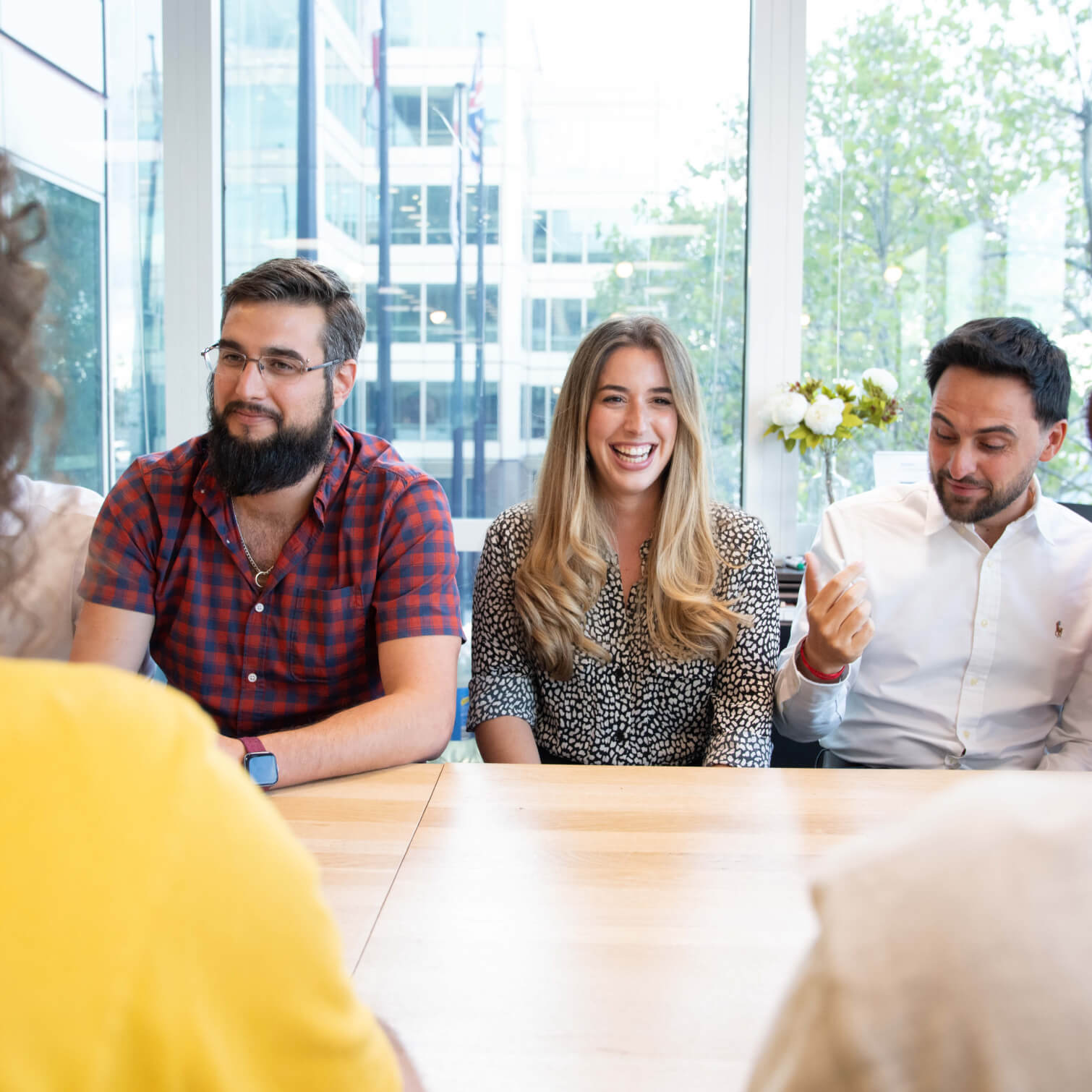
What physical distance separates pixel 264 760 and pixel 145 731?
95 centimetres

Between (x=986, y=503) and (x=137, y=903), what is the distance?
1.89 meters

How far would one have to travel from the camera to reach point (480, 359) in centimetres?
330

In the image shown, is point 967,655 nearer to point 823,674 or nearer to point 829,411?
point 823,674

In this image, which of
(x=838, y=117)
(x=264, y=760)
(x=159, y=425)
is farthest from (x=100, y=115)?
(x=264, y=760)

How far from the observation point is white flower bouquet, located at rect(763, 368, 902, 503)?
2955mm

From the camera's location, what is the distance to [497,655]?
1992mm

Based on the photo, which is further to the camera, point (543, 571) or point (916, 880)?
point (543, 571)

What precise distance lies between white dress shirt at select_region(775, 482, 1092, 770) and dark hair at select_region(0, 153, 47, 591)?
5.13ft

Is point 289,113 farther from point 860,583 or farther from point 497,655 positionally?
point 860,583

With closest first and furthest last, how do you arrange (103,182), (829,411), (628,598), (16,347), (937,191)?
(16,347) < (628,598) < (829,411) < (937,191) < (103,182)

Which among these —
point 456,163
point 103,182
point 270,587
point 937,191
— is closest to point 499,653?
point 270,587

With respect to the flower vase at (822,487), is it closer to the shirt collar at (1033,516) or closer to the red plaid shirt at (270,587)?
the shirt collar at (1033,516)

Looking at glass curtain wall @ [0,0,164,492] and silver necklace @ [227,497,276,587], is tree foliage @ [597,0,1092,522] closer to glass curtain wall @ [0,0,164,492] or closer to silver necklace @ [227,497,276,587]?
glass curtain wall @ [0,0,164,492]

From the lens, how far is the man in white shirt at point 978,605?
1970 millimetres
